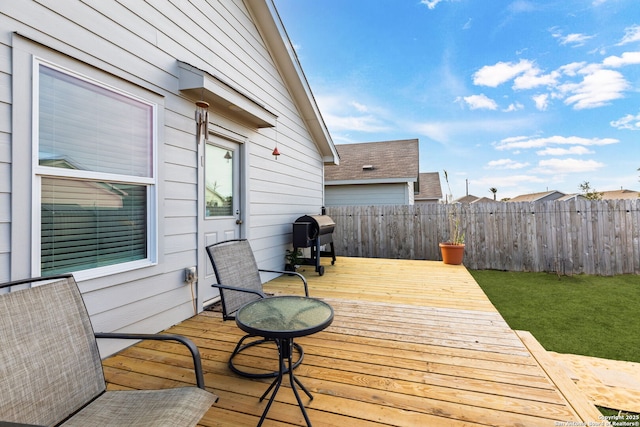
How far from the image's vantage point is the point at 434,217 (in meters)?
7.56

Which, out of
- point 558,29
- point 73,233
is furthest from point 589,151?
point 73,233

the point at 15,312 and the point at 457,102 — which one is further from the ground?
the point at 457,102

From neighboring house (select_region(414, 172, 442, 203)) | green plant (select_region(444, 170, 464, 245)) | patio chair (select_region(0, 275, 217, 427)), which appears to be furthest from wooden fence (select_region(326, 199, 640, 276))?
neighboring house (select_region(414, 172, 442, 203))

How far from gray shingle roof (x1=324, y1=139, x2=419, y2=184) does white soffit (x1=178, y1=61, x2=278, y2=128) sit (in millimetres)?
7613

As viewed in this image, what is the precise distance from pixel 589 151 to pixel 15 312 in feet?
125

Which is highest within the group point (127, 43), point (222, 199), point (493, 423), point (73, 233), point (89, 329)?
point (127, 43)

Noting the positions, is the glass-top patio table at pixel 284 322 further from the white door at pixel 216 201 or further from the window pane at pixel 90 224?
the white door at pixel 216 201

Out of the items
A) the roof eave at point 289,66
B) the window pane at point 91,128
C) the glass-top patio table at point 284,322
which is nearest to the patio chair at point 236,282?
the glass-top patio table at point 284,322

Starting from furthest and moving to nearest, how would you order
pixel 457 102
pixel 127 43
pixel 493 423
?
pixel 457 102, pixel 127 43, pixel 493 423

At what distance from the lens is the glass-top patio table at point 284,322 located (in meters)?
1.52

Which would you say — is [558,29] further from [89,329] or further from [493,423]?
[89,329]

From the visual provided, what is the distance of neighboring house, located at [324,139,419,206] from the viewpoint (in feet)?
37.2

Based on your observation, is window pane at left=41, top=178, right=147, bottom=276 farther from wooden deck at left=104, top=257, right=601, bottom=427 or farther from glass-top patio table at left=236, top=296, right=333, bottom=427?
glass-top patio table at left=236, top=296, right=333, bottom=427

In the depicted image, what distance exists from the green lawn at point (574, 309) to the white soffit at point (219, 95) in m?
4.50
